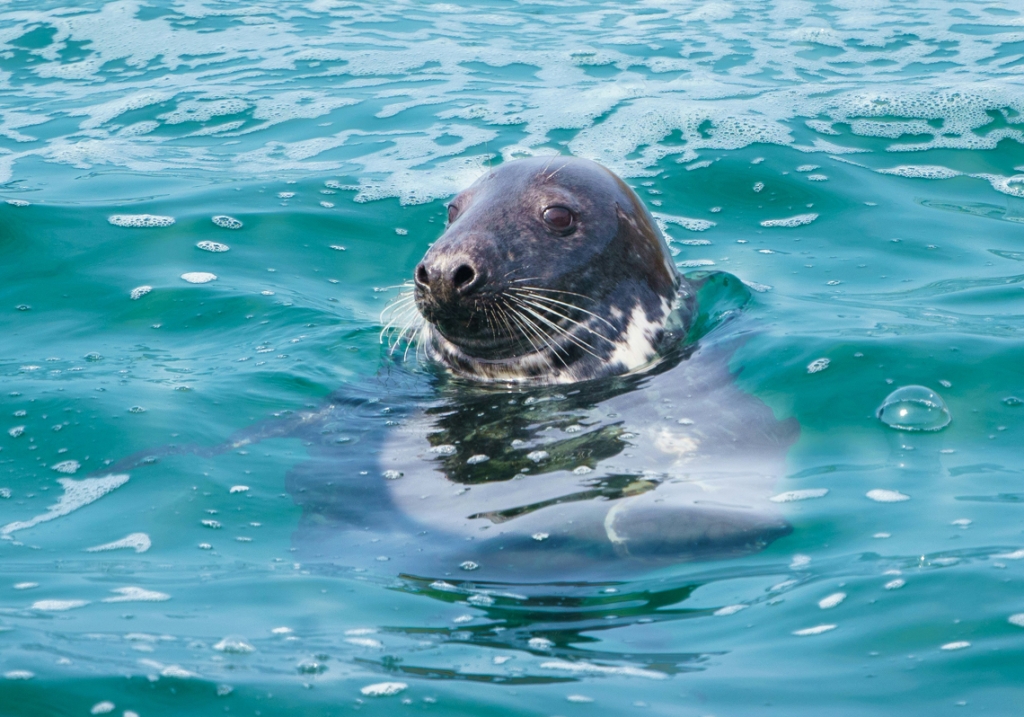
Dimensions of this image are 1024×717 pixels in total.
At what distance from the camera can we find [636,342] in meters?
6.48

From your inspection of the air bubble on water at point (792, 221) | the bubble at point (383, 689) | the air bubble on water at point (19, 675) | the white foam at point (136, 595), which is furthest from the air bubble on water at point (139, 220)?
the bubble at point (383, 689)

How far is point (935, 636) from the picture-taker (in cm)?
374

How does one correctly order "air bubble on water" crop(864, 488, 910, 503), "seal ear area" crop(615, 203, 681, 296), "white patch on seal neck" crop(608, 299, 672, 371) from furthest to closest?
"seal ear area" crop(615, 203, 681, 296) → "white patch on seal neck" crop(608, 299, 672, 371) → "air bubble on water" crop(864, 488, 910, 503)

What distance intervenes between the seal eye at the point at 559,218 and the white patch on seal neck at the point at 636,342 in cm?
59

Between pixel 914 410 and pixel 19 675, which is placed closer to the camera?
pixel 19 675

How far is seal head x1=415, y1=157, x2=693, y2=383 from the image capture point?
6.02 metres

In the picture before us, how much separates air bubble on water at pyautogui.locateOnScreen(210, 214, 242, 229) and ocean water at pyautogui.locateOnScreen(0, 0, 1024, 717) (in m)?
0.04

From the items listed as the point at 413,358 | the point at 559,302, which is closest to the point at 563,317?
the point at 559,302

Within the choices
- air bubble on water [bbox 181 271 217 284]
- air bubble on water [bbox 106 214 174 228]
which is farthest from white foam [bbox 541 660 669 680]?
air bubble on water [bbox 106 214 174 228]

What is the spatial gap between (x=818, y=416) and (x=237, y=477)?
9.39 ft

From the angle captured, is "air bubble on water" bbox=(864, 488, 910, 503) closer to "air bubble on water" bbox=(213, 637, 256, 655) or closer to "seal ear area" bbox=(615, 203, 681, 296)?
"seal ear area" bbox=(615, 203, 681, 296)

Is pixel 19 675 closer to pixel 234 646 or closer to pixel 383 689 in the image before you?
pixel 234 646

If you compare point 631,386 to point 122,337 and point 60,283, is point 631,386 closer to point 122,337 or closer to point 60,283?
point 122,337

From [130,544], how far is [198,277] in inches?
→ 155
